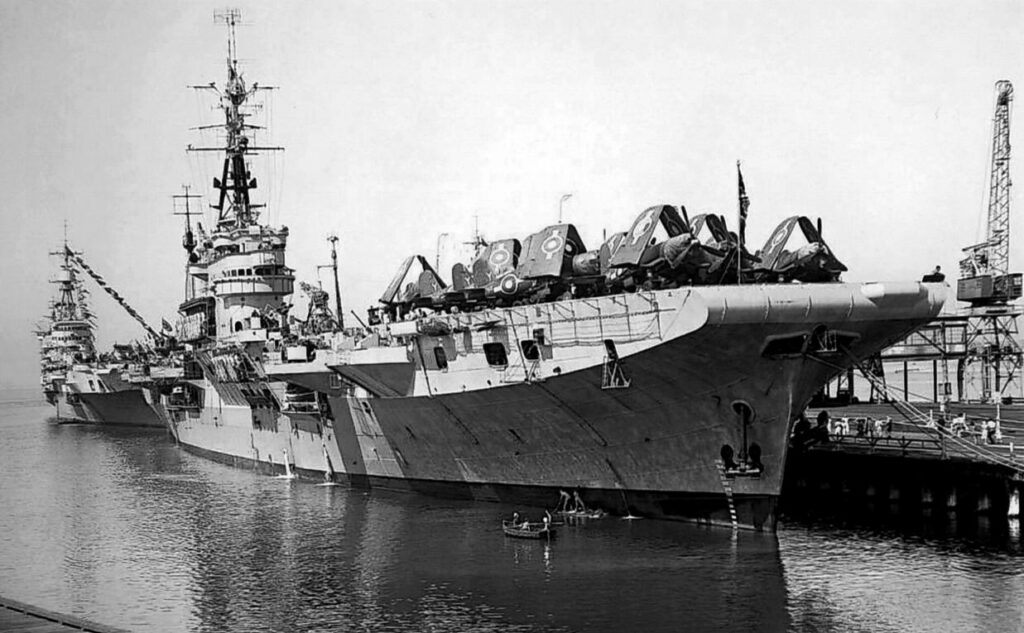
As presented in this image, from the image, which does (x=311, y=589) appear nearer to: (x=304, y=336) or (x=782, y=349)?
(x=782, y=349)

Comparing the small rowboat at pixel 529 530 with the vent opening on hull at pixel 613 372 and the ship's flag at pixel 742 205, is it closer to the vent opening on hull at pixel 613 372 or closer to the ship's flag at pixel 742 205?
the vent opening on hull at pixel 613 372

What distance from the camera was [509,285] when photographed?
23359 millimetres

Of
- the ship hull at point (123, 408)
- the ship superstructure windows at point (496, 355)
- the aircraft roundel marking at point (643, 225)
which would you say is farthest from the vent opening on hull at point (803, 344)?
the ship hull at point (123, 408)

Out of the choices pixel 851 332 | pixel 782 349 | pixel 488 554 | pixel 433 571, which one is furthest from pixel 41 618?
pixel 851 332

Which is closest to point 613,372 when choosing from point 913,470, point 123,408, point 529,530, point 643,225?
point 643,225

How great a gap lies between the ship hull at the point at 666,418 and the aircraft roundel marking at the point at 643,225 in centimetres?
215

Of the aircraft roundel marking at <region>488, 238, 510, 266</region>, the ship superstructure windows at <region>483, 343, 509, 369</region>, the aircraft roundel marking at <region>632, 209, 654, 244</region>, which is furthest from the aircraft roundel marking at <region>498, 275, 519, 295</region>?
the aircraft roundel marking at <region>632, 209, 654, 244</region>

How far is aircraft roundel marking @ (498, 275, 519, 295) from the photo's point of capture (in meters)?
23.3

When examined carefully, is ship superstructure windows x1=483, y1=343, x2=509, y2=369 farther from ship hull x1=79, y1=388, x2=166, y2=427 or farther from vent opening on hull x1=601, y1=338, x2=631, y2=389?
ship hull x1=79, y1=388, x2=166, y2=427

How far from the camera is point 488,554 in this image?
67.2 ft

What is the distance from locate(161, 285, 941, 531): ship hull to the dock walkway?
10.5 meters

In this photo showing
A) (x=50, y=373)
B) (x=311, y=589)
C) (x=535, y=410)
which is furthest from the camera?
(x=50, y=373)

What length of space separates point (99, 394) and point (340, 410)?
4481 centimetres

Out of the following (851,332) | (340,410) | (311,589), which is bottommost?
(311,589)
